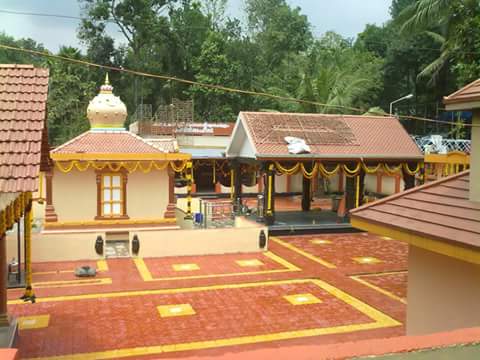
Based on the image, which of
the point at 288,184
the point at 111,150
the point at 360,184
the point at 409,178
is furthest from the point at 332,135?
the point at 288,184

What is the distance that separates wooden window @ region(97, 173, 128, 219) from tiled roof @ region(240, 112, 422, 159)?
532 cm

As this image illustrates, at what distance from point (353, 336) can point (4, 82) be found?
7510 millimetres

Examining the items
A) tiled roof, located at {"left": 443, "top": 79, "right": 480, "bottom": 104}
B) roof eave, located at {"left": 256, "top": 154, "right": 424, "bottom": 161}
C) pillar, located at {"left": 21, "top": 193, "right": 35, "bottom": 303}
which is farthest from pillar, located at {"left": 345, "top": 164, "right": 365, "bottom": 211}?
pillar, located at {"left": 21, "top": 193, "right": 35, "bottom": 303}

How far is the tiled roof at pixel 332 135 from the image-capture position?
20.5 metres

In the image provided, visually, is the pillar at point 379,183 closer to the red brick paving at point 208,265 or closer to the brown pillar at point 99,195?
the red brick paving at point 208,265

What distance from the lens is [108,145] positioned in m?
18.9

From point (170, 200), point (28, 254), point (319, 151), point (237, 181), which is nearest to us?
point (28, 254)

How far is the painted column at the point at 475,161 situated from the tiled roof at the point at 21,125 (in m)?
5.33

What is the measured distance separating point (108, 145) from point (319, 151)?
→ 830 centimetres

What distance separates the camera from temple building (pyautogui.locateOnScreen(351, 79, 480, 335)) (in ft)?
20.4

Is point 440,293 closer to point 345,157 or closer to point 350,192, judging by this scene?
point 345,157

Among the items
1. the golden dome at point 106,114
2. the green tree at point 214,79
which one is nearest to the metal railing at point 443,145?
the golden dome at point 106,114

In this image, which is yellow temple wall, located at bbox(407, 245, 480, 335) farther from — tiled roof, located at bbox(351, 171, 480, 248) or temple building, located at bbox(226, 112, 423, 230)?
temple building, located at bbox(226, 112, 423, 230)

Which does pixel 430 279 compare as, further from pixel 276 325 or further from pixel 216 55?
pixel 216 55
